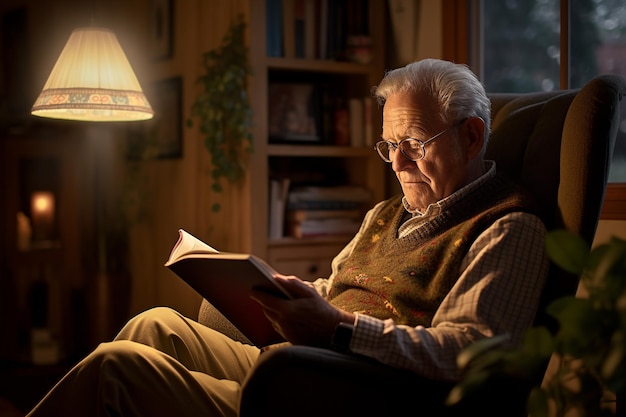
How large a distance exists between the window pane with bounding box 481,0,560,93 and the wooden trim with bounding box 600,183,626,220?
46 centimetres

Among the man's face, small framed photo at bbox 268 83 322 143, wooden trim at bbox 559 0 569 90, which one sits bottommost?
the man's face

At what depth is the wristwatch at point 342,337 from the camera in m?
1.46

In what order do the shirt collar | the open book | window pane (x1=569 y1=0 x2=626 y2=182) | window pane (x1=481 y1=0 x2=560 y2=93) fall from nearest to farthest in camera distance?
the open book, the shirt collar, window pane (x1=569 y1=0 x2=626 y2=182), window pane (x1=481 y1=0 x2=560 y2=93)

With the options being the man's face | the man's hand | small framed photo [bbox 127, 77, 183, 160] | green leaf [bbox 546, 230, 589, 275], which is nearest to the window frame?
the man's face

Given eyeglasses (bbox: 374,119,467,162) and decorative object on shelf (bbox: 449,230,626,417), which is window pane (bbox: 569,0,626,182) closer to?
eyeglasses (bbox: 374,119,467,162)

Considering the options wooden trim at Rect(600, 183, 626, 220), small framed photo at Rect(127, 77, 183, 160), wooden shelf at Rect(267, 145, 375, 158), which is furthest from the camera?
small framed photo at Rect(127, 77, 183, 160)

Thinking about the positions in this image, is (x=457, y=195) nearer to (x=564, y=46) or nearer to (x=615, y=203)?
(x=615, y=203)

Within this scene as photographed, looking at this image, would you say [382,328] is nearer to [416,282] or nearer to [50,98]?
[416,282]

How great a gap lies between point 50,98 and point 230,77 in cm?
86

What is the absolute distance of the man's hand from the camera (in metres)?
1.48

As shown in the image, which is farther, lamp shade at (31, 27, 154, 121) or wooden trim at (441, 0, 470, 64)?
wooden trim at (441, 0, 470, 64)

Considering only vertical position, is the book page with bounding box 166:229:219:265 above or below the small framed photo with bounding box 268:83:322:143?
below

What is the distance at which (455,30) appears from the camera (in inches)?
111

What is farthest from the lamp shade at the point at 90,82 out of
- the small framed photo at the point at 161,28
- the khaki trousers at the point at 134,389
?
the small framed photo at the point at 161,28
